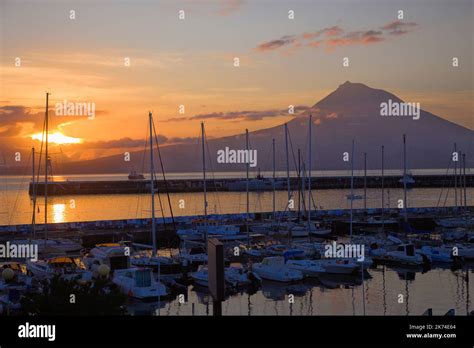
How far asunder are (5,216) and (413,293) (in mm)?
49844

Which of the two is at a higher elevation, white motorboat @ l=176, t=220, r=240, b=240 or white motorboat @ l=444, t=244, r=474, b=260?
white motorboat @ l=176, t=220, r=240, b=240

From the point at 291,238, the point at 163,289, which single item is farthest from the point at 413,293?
the point at 291,238

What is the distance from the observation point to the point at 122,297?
8.33 m

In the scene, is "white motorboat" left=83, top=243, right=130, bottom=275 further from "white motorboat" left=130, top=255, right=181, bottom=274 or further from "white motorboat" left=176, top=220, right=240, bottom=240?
"white motorboat" left=176, top=220, right=240, bottom=240

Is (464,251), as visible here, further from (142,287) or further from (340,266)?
(142,287)

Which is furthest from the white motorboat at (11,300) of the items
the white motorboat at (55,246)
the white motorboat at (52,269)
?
the white motorboat at (55,246)

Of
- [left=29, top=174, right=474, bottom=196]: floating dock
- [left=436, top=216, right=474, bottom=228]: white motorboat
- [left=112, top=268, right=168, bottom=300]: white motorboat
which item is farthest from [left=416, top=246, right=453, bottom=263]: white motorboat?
[left=29, top=174, right=474, bottom=196]: floating dock

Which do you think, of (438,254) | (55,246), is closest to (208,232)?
(55,246)

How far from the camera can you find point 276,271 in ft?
64.4

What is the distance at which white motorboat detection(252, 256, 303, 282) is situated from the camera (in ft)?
64.3

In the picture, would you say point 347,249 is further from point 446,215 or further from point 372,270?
point 446,215

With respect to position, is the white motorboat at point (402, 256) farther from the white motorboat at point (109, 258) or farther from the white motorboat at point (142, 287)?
the white motorboat at point (142, 287)

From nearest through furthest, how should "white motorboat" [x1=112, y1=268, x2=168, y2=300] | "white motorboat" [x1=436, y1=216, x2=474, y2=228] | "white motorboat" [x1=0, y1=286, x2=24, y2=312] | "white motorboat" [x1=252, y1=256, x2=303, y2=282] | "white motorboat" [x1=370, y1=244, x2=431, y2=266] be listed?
1. "white motorboat" [x1=0, y1=286, x2=24, y2=312]
2. "white motorboat" [x1=112, y1=268, x2=168, y2=300]
3. "white motorboat" [x1=252, y1=256, x2=303, y2=282]
4. "white motorboat" [x1=370, y1=244, x2=431, y2=266]
5. "white motorboat" [x1=436, y1=216, x2=474, y2=228]

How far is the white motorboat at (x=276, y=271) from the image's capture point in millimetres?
19594
